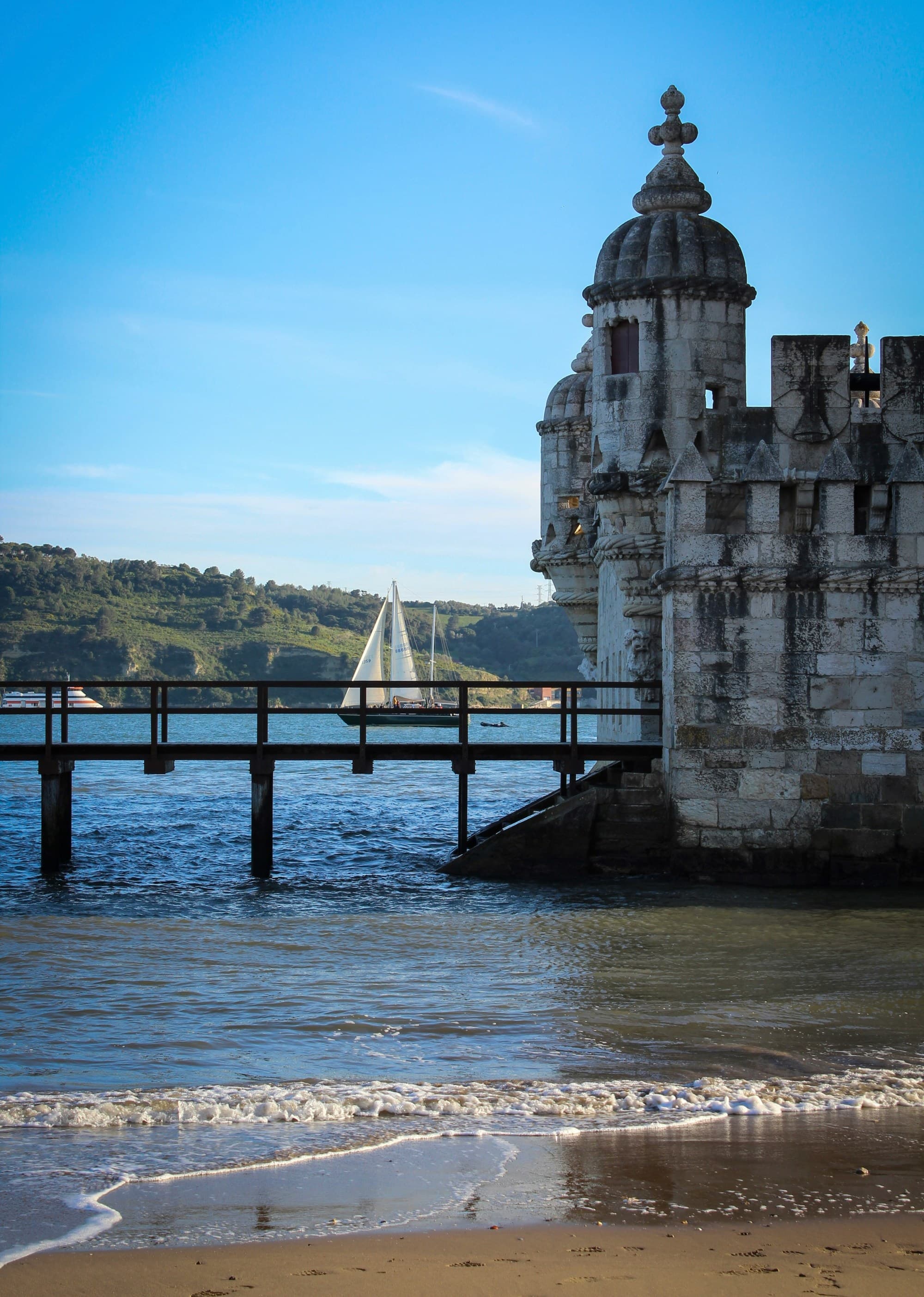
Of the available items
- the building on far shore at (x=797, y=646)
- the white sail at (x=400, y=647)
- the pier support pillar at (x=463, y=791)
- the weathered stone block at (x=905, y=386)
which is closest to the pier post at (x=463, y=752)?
the pier support pillar at (x=463, y=791)

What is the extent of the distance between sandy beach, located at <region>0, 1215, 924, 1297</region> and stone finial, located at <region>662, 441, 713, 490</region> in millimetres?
11012

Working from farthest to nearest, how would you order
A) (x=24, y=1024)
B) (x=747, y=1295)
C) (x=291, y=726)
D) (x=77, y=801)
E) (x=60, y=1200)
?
(x=291, y=726), (x=77, y=801), (x=24, y=1024), (x=60, y=1200), (x=747, y=1295)

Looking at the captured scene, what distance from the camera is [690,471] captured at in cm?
1641

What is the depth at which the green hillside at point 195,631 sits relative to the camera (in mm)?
121688

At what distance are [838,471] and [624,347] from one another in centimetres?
460

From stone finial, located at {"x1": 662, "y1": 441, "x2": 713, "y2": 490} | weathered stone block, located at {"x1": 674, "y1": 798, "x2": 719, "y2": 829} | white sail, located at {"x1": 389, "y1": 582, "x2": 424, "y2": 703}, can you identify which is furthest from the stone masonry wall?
white sail, located at {"x1": 389, "y1": 582, "x2": 424, "y2": 703}

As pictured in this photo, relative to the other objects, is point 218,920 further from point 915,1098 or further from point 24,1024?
point 915,1098

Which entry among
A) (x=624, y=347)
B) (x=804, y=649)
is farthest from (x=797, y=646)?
(x=624, y=347)

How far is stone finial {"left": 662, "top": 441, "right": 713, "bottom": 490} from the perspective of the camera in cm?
1641

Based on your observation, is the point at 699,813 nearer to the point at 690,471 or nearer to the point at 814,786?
the point at 814,786

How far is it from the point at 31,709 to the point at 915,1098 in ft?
50.0

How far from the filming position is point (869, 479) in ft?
53.3

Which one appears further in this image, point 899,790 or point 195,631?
point 195,631

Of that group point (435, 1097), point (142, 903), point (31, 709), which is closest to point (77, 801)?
point (31, 709)
